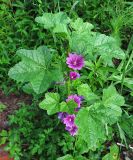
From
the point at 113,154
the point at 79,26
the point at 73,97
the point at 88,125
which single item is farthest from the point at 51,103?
the point at 113,154

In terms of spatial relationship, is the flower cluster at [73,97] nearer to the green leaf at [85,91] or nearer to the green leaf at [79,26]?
the green leaf at [85,91]

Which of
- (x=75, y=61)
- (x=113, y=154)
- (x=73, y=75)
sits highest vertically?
(x=75, y=61)

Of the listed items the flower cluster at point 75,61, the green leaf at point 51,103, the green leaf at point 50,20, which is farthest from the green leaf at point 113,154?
the green leaf at point 50,20

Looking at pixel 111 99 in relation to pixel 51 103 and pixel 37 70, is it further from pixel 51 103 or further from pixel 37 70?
pixel 37 70

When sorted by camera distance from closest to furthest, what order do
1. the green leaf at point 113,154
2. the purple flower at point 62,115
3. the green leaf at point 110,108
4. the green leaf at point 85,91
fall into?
the green leaf at point 110,108 < the green leaf at point 85,91 < the purple flower at point 62,115 < the green leaf at point 113,154

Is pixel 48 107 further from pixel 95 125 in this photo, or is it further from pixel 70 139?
pixel 70 139

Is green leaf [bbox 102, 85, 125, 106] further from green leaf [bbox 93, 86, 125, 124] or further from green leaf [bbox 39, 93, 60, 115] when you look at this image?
green leaf [bbox 39, 93, 60, 115]
